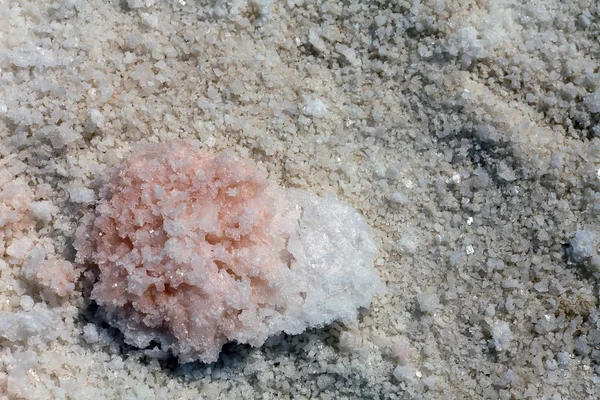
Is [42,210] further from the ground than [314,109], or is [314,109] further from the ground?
[314,109]

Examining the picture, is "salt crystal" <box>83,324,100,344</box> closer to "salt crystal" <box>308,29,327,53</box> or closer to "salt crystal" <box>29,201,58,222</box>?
"salt crystal" <box>29,201,58,222</box>

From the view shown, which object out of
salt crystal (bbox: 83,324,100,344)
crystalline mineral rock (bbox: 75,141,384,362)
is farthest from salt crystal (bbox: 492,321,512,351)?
salt crystal (bbox: 83,324,100,344)

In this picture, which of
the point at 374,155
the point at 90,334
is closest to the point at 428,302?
the point at 374,155

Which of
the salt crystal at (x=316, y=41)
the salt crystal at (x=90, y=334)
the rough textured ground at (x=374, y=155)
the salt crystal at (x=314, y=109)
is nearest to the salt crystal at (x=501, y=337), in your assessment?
the rough textured ground at (x=374, y=155)

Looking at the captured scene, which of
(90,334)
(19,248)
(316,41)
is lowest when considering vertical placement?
(90,334)

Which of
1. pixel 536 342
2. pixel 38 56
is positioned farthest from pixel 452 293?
pixel 38 56

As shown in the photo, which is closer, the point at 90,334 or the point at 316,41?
the point at 90,334

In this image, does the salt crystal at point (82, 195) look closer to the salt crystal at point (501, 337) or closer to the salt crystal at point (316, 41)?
the salt crystal at point (316, 41)

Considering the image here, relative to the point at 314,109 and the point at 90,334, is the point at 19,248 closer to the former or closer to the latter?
the point at 90,334
